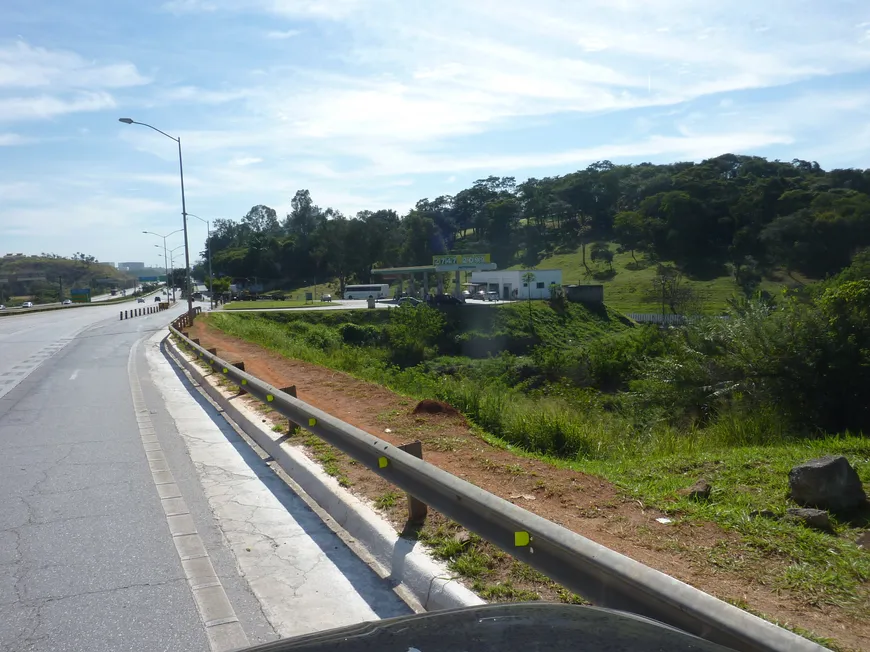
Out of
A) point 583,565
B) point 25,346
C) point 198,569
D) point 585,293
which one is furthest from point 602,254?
point 583,565

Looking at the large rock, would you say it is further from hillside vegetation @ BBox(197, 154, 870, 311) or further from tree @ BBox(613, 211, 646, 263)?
tree @ BBox(613, 211, 646, 263)

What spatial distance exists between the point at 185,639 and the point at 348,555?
146 centimetres

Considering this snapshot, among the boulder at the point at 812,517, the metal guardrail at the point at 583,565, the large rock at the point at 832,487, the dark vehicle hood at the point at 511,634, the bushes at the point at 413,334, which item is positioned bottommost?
the bushes at the point at 413,334

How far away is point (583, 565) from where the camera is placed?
3395 millimetres

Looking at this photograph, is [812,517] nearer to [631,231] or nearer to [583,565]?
[583,565]

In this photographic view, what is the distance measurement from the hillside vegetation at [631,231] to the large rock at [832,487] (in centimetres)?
5792

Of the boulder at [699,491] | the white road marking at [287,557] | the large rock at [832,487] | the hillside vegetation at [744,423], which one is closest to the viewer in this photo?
the white road marking at [287,557]

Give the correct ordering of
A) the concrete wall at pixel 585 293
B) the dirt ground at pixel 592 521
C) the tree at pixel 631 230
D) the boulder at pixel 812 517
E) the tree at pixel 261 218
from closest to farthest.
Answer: the dirt ground at pixel 592 521 < the boulder at pixel 812 517 < the concrete wall at pixel 585 293 < the tree at pixel 631 230 < the tree at pixel 261 218

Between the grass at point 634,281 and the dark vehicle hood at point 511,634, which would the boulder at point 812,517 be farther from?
the grass at point 634,281

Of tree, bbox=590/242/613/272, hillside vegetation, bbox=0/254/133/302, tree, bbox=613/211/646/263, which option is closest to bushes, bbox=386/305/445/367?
tree, bbox=590/242/613/272

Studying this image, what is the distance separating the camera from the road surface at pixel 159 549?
4.28 meters

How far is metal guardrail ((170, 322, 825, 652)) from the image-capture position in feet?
8.79

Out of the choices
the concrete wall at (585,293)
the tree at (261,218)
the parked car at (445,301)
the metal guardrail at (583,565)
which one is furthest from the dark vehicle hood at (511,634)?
the tree at (261,218)

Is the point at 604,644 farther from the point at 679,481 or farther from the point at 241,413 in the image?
the point at 241,413
